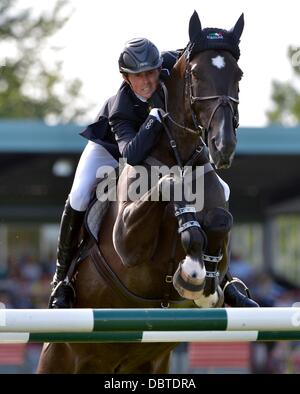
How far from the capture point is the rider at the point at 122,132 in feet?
20.6

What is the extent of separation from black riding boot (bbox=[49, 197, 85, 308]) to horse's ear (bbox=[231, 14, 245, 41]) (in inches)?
64.0

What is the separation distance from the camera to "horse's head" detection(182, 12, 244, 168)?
18.9 ft

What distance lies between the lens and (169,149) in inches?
251

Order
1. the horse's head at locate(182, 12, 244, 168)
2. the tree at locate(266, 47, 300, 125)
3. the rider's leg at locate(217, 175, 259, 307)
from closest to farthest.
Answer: the horse's head at locate(182, 12, 244, 168), the rider's leg at locate(217, 175, 259, 307), the tree at locate(266, 47, 300, 125)

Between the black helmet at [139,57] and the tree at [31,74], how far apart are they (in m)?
24.4

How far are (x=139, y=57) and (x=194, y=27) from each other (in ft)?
1.25

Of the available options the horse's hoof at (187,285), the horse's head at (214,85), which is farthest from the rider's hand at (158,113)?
the horse's hoof at (187,285)

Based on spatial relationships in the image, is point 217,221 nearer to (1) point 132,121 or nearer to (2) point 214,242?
(2) point 214,242

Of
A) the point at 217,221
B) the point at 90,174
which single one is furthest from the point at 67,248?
the point at 217,221

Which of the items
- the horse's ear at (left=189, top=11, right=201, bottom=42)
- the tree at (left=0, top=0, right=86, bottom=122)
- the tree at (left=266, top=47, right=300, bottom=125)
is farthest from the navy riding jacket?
the tree at (left=266, top=47, right=300, bottom=125)

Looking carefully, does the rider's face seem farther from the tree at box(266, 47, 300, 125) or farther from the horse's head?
the tree at box(266, 47, 300, 125)

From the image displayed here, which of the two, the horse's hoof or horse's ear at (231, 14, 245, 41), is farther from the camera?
horse's ear at (231, 14, 245, 41)

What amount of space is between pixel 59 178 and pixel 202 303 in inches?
569

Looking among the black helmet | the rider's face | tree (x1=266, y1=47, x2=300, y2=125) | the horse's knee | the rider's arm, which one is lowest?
the horse's knee
